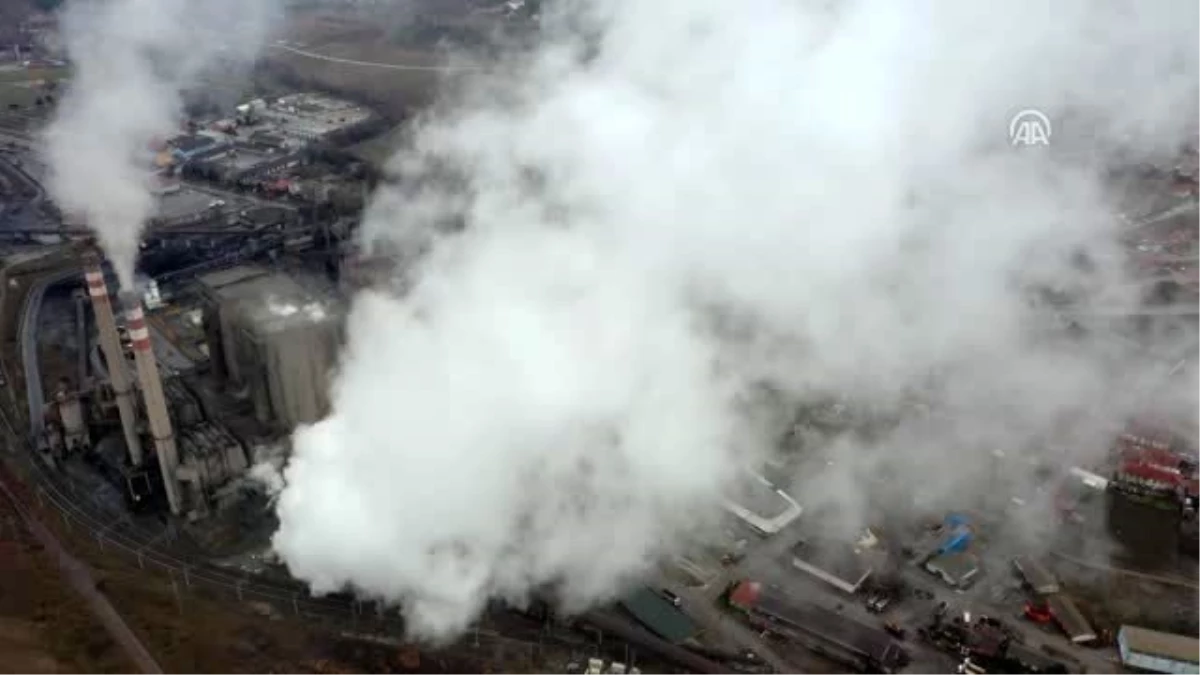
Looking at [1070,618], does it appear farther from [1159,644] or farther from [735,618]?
[735,618]

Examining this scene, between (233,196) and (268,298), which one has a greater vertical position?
(268,298)

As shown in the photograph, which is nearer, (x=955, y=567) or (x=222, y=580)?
(x=222, y=580)

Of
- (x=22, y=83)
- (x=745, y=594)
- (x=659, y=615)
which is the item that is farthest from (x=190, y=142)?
(x=745, y=594)

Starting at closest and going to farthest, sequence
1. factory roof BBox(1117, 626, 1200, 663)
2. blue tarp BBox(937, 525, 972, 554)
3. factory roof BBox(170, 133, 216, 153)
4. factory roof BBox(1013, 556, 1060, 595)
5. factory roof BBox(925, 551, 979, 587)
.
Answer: factory roof BBox(1117, 626, 1200, 663) < factory roof BBox(1013, 556, 1060, 595) < factory roof BBox(925, 551, 979, 587) < blue tarp BBox(937, 525, 972, 554) < factory roof BBox(170, 133, 216, 153)

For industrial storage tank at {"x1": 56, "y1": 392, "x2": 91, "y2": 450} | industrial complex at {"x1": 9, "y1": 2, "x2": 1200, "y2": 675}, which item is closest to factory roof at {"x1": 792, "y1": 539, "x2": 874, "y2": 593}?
industrial complex at {"x1": 9, "y1": 2, "x2": 1200, "y2": 675}

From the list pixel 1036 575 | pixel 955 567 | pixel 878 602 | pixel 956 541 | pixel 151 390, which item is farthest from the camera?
pixel 151 390

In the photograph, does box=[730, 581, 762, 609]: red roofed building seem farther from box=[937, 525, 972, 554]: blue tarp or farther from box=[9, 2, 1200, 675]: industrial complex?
box=[937, 525, 972, 554]: blue tarp

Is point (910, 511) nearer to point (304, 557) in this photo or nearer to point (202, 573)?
point (304, 557)
